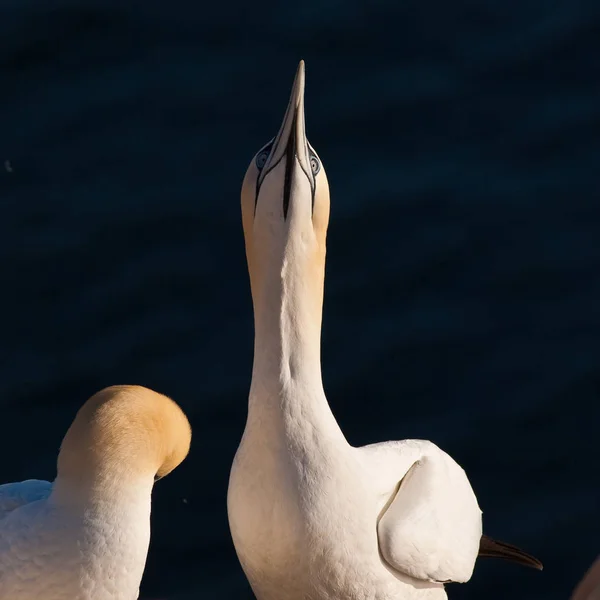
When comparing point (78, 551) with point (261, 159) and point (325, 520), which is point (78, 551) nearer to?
point (325, 520)

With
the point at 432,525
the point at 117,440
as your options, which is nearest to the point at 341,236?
the point at 432,525

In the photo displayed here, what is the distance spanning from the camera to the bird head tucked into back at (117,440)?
151 inches

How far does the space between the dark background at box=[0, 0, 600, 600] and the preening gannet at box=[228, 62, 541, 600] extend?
1057 millimetres

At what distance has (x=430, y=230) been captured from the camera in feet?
20.3

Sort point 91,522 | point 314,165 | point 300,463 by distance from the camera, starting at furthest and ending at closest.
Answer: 1. point 300,463
2. point 314,165
3. point 91,522

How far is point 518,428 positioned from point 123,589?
220 centimetres

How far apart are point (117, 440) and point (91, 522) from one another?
8.4 inches

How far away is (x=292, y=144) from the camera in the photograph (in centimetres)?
385

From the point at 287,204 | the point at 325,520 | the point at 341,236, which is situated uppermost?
the point at 287,204

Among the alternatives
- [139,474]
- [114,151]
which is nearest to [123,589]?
[139,474]

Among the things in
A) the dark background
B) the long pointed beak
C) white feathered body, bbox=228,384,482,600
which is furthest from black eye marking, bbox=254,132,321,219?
the dark background

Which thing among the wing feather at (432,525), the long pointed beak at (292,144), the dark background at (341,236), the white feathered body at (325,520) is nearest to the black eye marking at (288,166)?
the long pointed beak at (292,144)

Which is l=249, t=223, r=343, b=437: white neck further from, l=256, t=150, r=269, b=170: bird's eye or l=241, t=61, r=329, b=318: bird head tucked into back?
l=256, t=150, r=269, b=170: bird's eye

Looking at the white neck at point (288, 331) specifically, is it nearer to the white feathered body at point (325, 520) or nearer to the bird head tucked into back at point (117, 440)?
the white feathered body at point (325, 520)
